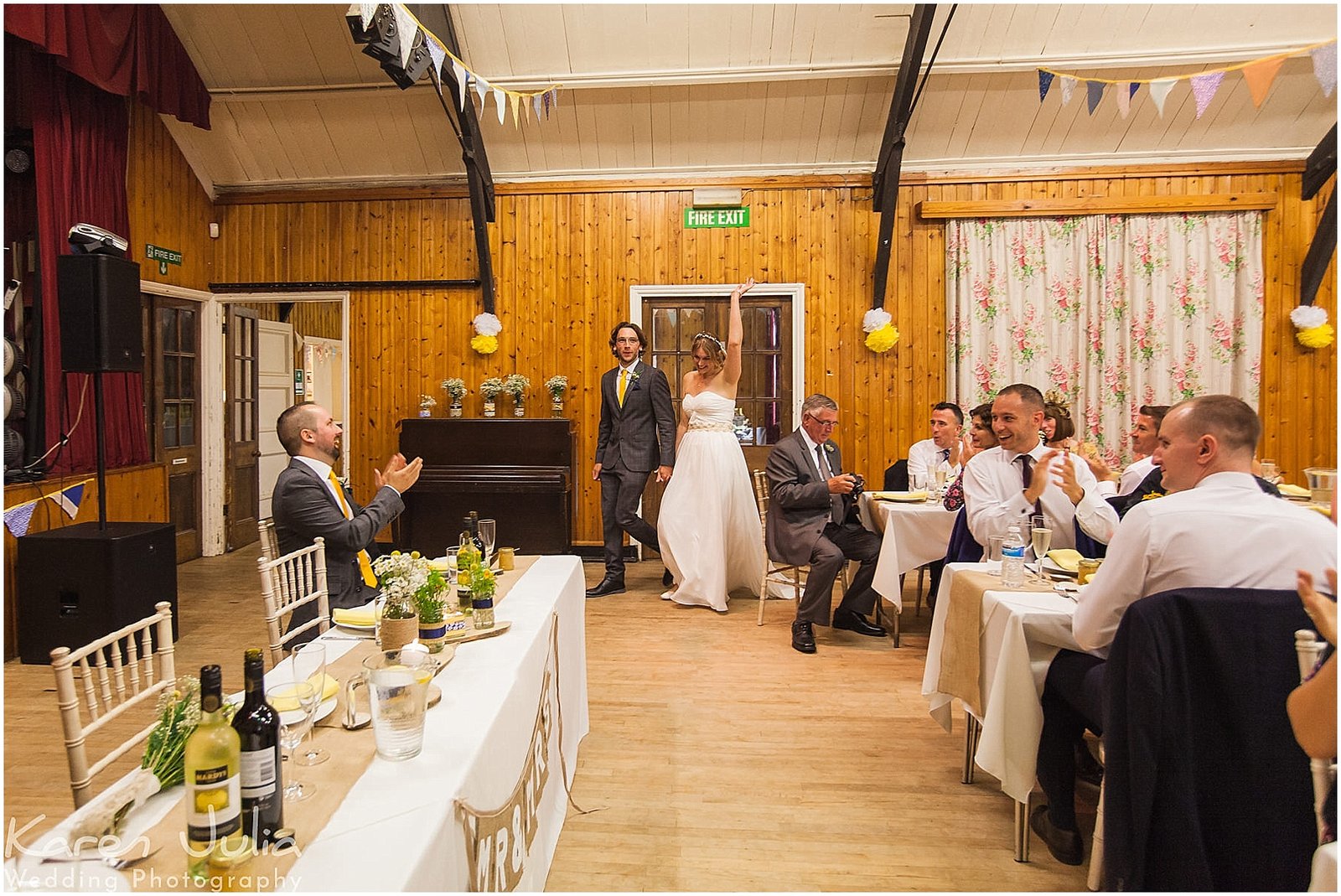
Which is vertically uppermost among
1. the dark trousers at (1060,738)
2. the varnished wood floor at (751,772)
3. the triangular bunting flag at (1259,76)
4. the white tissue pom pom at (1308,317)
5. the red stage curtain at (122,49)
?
the red stage curtain at (122,49)

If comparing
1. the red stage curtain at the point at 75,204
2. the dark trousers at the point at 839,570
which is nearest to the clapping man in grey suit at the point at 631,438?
the dark trousers at the point at 839,570

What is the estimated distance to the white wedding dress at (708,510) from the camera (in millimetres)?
4887

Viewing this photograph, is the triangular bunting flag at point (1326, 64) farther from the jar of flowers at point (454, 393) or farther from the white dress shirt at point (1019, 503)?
the jar of flowers at point (454, 393)

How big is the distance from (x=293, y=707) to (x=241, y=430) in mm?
6351

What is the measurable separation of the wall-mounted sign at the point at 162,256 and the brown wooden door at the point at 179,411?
0.81 ft

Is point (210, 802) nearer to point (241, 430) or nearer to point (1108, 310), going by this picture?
point (1108, 310)

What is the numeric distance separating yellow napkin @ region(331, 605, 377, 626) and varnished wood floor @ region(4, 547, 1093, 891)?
83 cm

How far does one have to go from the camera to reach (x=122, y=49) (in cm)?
507

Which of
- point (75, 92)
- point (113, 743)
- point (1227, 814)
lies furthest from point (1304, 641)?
point (75, 92)

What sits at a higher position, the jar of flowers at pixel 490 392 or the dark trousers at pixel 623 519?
the jar of flowers at pixel 490 392

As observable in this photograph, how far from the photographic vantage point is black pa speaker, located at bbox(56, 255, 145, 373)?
386cm

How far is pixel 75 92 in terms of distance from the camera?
496 centimetres

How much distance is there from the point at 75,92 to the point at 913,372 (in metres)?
5.92

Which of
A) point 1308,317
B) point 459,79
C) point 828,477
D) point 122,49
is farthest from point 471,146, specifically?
point 1308,317
